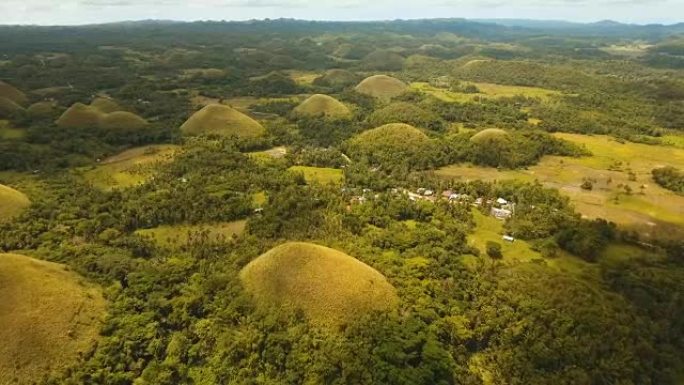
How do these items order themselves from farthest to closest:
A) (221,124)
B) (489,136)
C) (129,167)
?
(221,124)
(489,136)
(129,167)

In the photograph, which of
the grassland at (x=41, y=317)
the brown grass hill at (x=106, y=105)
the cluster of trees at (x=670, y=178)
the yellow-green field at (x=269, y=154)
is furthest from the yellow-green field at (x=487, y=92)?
the grassland at (x=41, y=317)

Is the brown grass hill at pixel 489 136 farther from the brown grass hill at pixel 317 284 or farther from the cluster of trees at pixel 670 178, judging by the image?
the brown grass hill at pixel 317 284

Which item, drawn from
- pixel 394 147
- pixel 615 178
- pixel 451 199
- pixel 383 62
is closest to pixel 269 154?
pixel 394 147

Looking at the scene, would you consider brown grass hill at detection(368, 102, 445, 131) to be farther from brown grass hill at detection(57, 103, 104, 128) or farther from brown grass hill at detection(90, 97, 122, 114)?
brown grass hill at detection(90, 97, 122, 114)

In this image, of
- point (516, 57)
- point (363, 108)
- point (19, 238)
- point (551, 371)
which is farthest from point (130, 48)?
point (551, 371)

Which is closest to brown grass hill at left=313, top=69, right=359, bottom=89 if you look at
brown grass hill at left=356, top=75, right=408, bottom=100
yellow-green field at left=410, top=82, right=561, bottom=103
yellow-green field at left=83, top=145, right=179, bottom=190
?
brown grass hill at left=356, top=75, right=408, bottom=100

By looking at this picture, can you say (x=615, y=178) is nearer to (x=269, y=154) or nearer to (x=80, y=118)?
(x=269, y=154)
